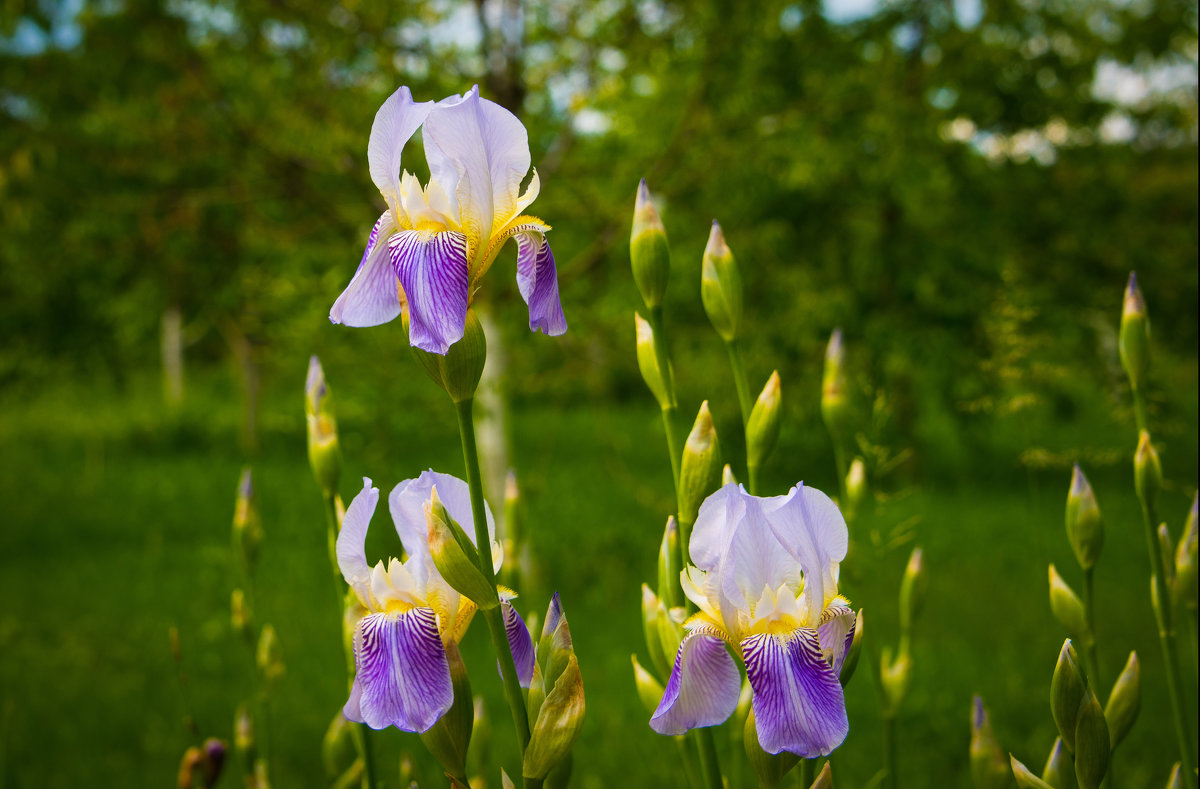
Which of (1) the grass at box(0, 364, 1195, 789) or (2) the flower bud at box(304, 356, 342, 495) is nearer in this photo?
(2) the flower bud at box(304, 356, 342, 495)

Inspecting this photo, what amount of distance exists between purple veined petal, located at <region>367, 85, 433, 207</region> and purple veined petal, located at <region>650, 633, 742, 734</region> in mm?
502

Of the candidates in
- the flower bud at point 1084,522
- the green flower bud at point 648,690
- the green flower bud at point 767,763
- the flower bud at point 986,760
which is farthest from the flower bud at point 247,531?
the flower bud at point 1084,522

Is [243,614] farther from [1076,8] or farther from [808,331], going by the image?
[1076,8]

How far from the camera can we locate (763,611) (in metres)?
0.84

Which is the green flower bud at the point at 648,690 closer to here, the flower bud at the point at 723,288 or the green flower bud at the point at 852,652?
the green flower bud at the point at 852,652

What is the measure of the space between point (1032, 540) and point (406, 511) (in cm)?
561

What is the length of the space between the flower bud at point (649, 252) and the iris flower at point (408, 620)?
0.30 m

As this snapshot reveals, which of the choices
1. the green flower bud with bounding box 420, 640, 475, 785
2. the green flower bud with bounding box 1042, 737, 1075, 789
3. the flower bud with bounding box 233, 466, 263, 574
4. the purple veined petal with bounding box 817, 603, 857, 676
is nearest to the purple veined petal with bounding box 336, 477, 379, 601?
the green flower bud with bounding box 420, 640, 475, 785

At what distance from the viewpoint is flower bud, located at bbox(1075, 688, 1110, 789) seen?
2.81ft

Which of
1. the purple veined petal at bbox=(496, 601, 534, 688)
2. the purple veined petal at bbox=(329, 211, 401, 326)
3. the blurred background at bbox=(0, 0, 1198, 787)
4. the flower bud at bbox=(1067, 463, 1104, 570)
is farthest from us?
the blurred background at bbox=(0, 0, 1198, 787)

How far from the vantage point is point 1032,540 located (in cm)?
568

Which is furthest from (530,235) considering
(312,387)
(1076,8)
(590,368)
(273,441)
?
(273,441)

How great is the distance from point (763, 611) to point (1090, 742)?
0.34 metres

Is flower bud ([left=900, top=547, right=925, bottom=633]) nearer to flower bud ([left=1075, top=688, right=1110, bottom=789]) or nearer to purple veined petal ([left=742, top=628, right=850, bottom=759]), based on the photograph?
flower bud ([left=1075, top=688, right=1110, bottom=789])
